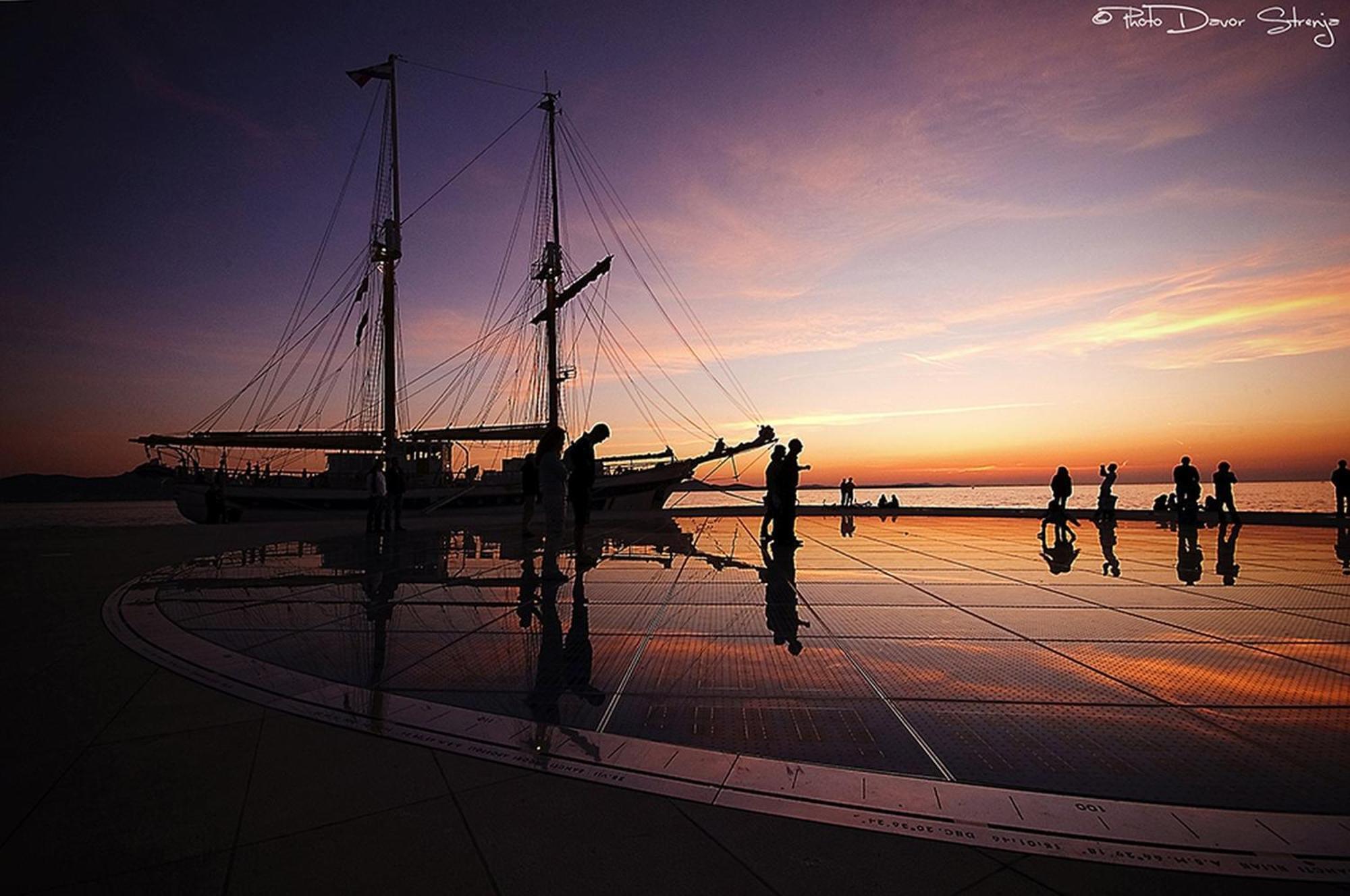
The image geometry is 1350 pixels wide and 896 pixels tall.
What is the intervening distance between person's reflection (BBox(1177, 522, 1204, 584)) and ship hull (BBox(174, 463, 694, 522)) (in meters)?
24.4

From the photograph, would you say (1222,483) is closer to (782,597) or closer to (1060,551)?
(1060,551)

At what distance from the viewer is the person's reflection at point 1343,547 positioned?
9739 millimetres

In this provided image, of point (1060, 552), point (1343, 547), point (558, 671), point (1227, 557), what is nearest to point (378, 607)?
point (558, 671)

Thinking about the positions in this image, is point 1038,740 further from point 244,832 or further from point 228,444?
point 228,444

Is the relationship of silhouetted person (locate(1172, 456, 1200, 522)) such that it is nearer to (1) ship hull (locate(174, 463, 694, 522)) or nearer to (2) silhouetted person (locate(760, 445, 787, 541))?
(2) silhouetted person (locate(760, 445, 787, 541))

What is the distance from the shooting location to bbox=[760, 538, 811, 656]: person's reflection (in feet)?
19.2

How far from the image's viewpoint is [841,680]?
453 centimetres

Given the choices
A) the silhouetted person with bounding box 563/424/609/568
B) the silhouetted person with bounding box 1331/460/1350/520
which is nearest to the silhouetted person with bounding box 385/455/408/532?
the silhouetted person with bounding box 563/424/609/568

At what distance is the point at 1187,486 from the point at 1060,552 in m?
7.79

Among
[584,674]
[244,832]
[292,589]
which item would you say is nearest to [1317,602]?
[584,674]

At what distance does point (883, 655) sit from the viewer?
17.0ft

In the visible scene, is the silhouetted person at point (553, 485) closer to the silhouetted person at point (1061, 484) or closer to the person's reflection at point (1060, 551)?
the person's reflection at point (1060, 551)

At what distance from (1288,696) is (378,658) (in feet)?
19.1

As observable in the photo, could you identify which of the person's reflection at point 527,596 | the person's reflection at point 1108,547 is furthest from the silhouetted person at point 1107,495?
the person's reflection at point 527,596
